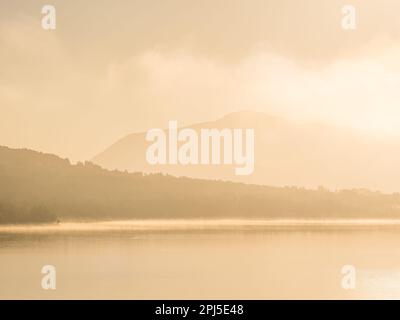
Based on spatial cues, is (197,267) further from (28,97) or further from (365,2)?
(365,2)

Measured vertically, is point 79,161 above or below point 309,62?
below

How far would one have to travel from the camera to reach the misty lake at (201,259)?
6.41 metres

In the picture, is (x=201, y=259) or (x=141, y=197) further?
(x=141, y=197)

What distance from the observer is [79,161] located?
6578 mm

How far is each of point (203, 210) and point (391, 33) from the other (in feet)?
7.33

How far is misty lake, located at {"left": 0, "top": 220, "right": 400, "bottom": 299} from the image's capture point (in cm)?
641

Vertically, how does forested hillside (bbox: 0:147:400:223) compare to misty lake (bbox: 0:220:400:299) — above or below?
above

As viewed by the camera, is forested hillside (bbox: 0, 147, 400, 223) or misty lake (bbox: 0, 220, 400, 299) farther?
forested hillside (bbox: 0, 147, 400, 223)

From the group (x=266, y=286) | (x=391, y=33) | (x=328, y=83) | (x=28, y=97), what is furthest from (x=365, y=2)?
(x=28, y=97)

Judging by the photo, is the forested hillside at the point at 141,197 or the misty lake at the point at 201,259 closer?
the misty lake at the point at 201,259

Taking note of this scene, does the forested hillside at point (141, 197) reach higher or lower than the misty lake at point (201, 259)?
higher

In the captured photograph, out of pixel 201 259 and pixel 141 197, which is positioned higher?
pixel 141 197

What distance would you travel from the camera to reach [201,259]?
6.50 m
